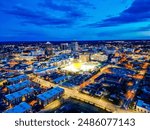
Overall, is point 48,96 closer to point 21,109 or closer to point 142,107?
point 21,109

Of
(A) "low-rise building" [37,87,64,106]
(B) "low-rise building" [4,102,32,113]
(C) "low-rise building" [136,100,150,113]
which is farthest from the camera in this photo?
(A) "low-rise building" [37,87,64,106]

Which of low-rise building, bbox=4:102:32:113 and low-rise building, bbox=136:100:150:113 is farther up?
low-rise building, bbox=4:102:32:113

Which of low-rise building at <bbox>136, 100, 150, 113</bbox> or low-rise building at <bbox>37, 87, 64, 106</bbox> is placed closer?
low-rise building at <bbox>136, 100, 150, 113</bbox>

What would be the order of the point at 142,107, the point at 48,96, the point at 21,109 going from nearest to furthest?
the point at 21,109 → the point at 142,107 → the point at 48,96

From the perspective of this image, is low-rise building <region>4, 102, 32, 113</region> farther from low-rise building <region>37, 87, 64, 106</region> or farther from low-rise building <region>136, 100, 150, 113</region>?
low-rise building <region>136, 100, 150, 113</region>

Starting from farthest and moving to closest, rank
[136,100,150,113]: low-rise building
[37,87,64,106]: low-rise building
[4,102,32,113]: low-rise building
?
[37,87,64,106]: low-rise building
[136,100,150,113]: low-rise building
[4,102,32,113]: low-rise building

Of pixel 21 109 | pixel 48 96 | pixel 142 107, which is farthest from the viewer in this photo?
pixel 48 96

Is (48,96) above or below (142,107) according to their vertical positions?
above

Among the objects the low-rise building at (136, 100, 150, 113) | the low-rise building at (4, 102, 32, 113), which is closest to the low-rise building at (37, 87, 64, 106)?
the low-rise building at (4, 102, 32, 113)

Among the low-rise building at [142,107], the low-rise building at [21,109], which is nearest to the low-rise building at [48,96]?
the low-rise building at [21,109]

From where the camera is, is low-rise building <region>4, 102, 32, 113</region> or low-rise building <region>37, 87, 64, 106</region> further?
low-rise building <region>37, 87, 64, 106</region>

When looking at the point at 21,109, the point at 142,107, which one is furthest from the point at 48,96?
the point at 142,107
